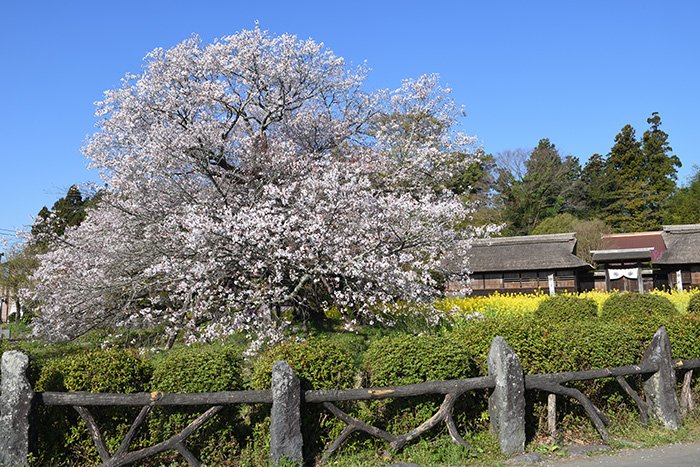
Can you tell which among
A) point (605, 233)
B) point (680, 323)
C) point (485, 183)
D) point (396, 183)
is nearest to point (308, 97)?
point (396, 183)

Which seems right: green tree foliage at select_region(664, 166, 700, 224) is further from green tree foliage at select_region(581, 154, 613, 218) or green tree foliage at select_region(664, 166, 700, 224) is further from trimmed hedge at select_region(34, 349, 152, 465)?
trimmed hedge at select_region(34, 349, 152, 465)

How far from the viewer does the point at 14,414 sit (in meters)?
5.20

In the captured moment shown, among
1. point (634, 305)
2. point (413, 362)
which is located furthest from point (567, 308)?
point (413, 362)

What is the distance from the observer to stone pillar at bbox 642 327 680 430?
22.7 feet

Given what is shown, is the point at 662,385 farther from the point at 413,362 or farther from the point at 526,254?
the point at 526,254

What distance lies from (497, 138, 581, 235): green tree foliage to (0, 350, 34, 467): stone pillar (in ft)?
155

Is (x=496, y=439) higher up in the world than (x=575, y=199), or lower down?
lower down

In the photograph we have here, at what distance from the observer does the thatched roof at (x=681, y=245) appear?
29688 millimetres

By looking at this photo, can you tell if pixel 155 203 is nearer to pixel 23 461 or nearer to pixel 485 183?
pixel 23 461

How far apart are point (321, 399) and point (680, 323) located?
17.4 ft

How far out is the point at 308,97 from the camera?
46.2ft

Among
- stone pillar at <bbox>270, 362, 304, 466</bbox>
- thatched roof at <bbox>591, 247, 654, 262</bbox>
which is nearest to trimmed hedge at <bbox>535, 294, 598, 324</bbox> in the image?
stone pillar at <bbox>270, 362, 304, 466</bbox>

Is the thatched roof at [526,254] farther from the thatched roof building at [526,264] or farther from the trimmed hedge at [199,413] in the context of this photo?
the trimmed hedge at [199,413]

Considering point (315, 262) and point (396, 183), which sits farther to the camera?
point (396, 183)
